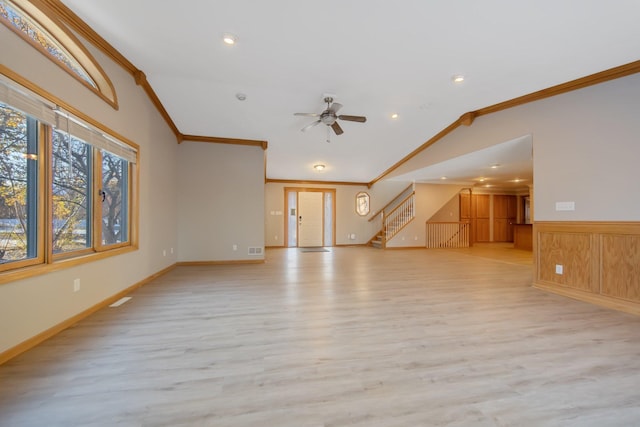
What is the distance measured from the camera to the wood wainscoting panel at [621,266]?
9.60ft

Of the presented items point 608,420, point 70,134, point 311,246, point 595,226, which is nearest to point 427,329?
point 608,420

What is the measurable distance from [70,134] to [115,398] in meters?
2.43

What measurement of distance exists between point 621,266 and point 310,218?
286 inches

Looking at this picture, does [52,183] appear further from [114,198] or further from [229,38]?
[229,38]

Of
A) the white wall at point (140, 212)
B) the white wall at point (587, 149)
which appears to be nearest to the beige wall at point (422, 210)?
the white wall at point (587, 149)

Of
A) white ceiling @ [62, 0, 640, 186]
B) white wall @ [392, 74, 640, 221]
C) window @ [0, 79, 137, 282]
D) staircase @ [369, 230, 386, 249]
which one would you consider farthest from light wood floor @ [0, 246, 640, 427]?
staircase @ [369, 230, 386, 249]

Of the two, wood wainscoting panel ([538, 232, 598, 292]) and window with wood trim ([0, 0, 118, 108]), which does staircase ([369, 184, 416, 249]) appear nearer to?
wood wainscoting panel ([538, 232, 598, 292])

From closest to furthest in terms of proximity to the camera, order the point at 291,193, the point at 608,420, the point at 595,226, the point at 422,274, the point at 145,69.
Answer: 1. the point at 608,420
2. the point at 595,226
3. the point at 145,69
4. the point at 422,274
5. the point at 291,193

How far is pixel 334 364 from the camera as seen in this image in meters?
1.84

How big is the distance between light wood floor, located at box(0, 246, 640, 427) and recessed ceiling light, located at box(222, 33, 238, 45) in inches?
120

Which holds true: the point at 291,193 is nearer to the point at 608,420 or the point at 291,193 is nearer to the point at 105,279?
the point at 105,279

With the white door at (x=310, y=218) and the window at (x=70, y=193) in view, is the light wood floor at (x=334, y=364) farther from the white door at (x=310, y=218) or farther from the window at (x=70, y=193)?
the white door at (x=310, y=218)

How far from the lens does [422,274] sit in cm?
471

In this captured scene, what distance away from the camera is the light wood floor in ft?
4.55
